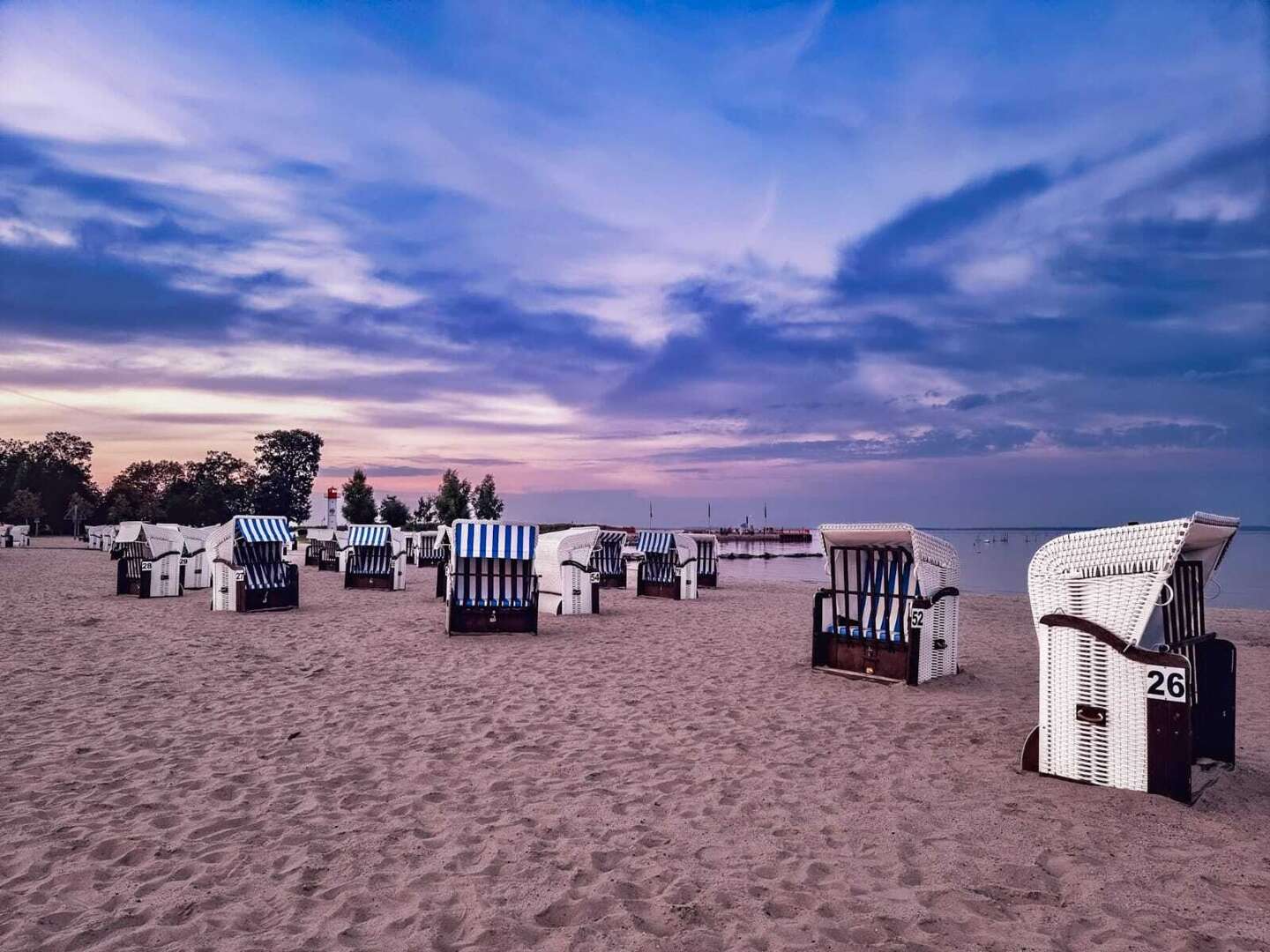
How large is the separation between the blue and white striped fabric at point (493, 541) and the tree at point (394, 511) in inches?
2090

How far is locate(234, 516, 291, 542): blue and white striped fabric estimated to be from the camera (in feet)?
48.9

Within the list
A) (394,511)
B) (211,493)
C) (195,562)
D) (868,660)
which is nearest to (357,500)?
(394,511)

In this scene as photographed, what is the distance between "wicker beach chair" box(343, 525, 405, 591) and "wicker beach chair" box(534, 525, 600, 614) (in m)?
6.21

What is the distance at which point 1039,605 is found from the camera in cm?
517

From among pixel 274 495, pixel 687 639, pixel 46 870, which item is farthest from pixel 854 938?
pixel 274 495

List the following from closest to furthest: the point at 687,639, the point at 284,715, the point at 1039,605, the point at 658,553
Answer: the point at 1039,605 → the point at 284,715 → the point at 687,639 → the point at 658,553

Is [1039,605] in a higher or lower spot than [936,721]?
higher

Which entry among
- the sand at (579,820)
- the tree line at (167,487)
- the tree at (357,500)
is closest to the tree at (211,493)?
the tree line at (167,487)

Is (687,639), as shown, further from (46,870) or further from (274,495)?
(274,495)

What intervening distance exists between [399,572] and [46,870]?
16.8 m

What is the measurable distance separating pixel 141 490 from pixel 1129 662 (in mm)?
97309

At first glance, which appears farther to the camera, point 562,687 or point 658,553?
point 658,553

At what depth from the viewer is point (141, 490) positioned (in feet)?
273

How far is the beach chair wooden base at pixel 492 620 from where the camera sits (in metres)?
11.9
